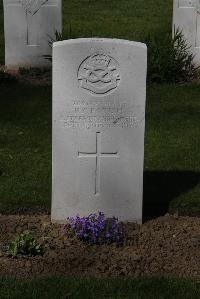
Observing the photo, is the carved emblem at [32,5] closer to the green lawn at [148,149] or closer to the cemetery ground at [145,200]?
the green lawn at [148,149]

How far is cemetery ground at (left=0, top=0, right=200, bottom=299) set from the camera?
16.1 feet

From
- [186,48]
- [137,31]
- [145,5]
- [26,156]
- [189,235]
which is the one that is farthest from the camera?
[145,5]

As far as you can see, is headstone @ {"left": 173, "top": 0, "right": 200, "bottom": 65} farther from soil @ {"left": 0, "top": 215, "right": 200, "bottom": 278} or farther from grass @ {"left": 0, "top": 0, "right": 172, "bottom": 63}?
soil @ {"left": 0, "top": 215, "right": 200, "bottom": 278}

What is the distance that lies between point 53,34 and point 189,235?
19.8 feet

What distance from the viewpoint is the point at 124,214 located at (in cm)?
597

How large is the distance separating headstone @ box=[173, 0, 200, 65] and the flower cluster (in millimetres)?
5873

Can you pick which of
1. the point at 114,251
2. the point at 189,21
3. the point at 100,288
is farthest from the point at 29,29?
the point at 100,288

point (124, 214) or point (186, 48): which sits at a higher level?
point (186, 48)

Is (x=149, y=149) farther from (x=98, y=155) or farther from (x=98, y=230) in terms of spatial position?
(x=98, y=230)

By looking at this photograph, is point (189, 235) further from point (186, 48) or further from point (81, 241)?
point (186, 48)

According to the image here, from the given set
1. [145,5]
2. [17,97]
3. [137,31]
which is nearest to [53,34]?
[17,97]

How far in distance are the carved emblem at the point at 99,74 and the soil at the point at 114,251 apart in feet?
3.58

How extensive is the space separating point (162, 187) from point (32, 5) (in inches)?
202

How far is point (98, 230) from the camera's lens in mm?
5605
